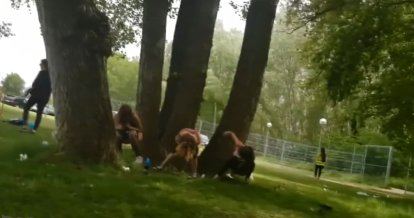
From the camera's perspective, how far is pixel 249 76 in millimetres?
11148

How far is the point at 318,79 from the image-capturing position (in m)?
21.0

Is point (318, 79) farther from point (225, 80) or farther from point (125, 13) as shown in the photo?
point (225, 80)

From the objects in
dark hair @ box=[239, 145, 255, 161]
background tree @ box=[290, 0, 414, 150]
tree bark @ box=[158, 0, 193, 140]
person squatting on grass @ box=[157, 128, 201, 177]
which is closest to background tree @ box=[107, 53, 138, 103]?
background tree @ box=[290, 0, 414, 150]

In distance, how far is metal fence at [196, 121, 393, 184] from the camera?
33344mm

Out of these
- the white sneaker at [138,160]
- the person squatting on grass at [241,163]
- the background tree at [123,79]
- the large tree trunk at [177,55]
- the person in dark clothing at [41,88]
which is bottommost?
the white sneaker at [138,160]

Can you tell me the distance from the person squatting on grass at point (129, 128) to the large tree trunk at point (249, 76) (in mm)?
1339

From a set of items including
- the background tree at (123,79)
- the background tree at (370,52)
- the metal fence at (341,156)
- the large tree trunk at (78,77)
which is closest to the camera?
the large tree trunk at (78,77)

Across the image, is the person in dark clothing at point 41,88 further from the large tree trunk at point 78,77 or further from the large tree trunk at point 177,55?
the large tree trunk at point 78,77

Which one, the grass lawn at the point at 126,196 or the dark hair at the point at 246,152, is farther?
the dark hair at the point at 246,152

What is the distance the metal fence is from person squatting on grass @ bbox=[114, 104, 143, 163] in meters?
23.9

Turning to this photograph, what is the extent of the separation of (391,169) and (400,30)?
1689 centimetres

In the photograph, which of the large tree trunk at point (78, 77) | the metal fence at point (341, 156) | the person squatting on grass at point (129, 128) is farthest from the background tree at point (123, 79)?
the large tree trunk at point (78, 77)

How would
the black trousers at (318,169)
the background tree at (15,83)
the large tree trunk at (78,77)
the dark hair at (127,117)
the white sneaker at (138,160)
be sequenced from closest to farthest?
the large tree trunk at (78,77) < the white sneaker at (138,160) < the dark hair at (127,117) < the black trousers at (318,169) < the background tree at (15,83)

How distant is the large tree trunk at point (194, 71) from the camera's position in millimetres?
11344
